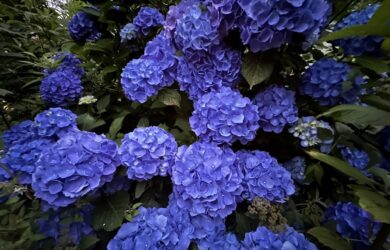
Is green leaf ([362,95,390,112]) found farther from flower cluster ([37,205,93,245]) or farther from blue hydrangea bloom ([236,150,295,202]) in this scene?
flower cluster ([37,205,93,245])

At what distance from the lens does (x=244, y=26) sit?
0.94 m

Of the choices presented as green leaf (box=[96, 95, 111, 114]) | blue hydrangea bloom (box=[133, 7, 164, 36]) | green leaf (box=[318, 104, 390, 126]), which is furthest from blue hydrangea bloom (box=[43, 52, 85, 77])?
green leaf (box=[318, 104, 390, 126])

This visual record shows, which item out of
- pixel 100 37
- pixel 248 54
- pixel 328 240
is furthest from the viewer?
pixel 100 37

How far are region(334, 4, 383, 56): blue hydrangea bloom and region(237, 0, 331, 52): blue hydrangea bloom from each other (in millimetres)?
136

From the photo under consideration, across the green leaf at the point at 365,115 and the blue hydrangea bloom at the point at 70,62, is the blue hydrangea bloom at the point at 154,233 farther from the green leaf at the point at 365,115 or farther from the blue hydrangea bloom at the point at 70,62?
the blue hydrangea bloom at the point at 70,62

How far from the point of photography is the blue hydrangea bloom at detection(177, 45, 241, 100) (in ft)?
3.42

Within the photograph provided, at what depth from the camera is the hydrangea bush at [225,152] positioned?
0.86 metres

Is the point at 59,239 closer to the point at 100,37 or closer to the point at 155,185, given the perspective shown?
the point at 155,185

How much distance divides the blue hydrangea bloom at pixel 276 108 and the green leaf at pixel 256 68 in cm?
9

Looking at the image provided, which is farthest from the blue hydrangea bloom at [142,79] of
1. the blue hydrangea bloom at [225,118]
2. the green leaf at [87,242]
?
the green leaf at [87,242]

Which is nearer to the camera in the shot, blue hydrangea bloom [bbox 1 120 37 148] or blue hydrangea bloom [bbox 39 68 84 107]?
blue hydrangea bloom [bbox 1 120 37 148]

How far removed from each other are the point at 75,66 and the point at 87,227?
100cm

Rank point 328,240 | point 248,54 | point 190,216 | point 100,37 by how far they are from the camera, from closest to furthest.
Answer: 1. point 328,240
2. point 190,216
3. point 248,54
4. point 100,37

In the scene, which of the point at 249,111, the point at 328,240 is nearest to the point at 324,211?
the point at 328,240
